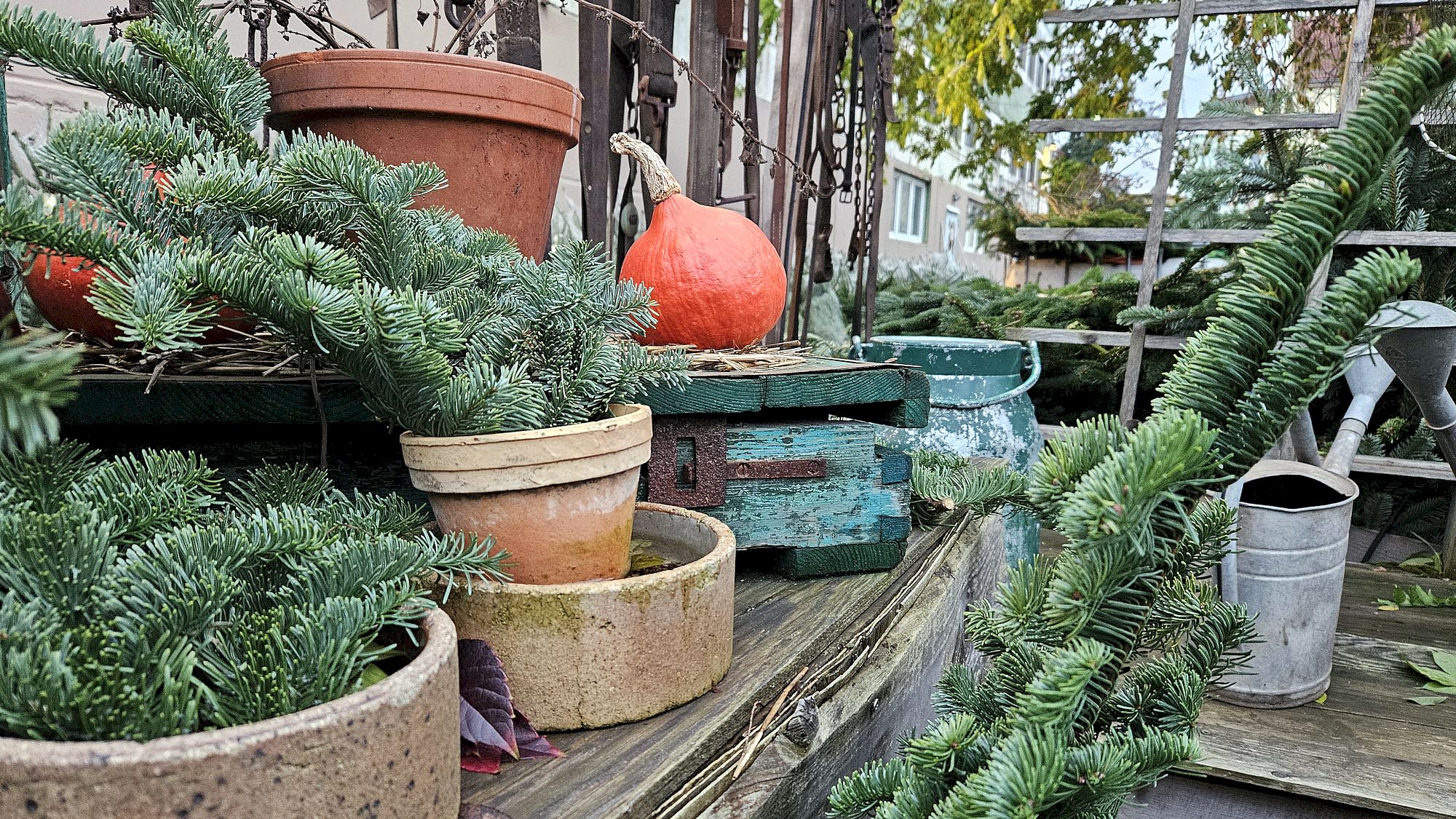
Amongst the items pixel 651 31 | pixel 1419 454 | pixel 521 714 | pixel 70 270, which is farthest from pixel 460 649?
pixel 1419 454

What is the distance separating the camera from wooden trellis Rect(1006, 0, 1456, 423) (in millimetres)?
3166

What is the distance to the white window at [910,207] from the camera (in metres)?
10.7

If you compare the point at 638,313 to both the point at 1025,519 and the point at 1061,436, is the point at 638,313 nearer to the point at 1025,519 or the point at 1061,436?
the point at 1061,436

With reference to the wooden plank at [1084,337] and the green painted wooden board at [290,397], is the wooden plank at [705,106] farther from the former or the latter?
the wooden plank at [1084,337]

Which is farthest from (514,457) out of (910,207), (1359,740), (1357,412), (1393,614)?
(910,207)

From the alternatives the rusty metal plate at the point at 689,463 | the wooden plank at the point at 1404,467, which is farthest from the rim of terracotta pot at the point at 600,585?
the wooden plank at the point at 1404,467

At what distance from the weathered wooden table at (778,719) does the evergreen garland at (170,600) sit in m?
0.21

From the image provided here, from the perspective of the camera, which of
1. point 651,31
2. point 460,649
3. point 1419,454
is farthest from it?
point 1419,454

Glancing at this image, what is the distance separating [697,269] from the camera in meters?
1.31

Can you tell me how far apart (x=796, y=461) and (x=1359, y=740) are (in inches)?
65.9

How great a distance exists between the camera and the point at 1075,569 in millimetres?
518

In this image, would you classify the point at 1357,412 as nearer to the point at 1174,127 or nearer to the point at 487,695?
the point at 1174,127

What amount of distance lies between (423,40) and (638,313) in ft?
7.93

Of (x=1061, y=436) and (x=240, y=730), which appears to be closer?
(x=240, y=730)
